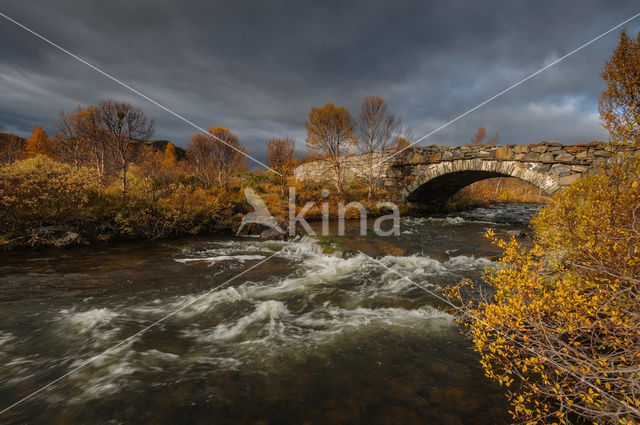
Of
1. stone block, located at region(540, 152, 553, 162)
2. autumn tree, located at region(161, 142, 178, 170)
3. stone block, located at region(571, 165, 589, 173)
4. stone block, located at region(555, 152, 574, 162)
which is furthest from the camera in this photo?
autumn tree, located at region(161, 142, 178, 170)

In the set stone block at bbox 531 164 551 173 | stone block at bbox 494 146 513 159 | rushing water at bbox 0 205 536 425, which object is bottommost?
rushing water at bbox 0 205 536 425

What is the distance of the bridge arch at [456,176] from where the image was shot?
13.8 meters

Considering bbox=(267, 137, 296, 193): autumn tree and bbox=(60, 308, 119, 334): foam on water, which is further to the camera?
bbox=(267, 137, 296, 193): autumn tree

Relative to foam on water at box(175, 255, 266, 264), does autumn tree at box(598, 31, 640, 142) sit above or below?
above

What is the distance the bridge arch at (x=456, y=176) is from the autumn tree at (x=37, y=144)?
4460cm

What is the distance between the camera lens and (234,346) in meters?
4.29

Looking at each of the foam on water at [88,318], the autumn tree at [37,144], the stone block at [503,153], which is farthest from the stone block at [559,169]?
the autumn tree at [37,144]

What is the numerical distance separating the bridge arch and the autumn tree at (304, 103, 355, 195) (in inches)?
237

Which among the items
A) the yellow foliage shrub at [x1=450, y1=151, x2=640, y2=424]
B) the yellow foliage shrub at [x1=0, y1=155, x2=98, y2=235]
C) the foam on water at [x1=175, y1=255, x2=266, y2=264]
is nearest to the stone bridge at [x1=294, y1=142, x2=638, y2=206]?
the yellow foliage shrub at [x1=450, y1=151, x2=640, y2=424]

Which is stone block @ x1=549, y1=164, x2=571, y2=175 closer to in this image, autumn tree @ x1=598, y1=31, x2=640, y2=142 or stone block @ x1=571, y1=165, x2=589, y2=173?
stone block @ x1=571, y1=165, x2=589, y2=173

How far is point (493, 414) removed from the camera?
2854 mm

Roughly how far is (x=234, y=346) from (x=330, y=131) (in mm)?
19521

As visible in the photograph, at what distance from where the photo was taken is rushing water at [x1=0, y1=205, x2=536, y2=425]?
2.97 metres

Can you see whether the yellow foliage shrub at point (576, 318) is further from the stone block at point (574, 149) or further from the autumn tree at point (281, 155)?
the autumn tree at point (281, 155)
